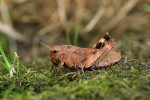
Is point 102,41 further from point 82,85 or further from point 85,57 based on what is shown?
point 82,85

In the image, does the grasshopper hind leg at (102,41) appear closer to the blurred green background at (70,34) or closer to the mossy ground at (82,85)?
the blurred green background at (70,34)

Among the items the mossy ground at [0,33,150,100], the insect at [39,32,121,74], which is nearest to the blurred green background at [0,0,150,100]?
the mossy ground at [0,33,150,100]

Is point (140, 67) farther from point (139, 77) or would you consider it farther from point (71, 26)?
point (71, 26)

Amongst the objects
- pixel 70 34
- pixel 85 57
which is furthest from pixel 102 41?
pixel 70 34

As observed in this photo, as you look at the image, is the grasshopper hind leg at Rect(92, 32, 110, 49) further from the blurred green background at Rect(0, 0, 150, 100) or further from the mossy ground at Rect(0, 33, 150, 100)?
the mossy ground at Rect(0, 33, 150, 100)

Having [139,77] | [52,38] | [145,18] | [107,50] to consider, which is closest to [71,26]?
[52,38]

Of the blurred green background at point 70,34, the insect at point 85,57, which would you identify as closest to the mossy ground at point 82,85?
the blurred green background at point 70,34
